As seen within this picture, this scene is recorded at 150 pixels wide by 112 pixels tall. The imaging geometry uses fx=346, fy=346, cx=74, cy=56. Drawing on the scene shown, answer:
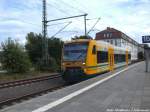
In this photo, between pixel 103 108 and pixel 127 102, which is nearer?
pixel 103 108

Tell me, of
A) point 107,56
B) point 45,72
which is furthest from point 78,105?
point 45,72

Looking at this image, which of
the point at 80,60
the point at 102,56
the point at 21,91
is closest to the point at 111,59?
the point at 102,56

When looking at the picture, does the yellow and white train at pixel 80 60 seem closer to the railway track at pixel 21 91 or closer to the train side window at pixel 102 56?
the train side window at pixel 102 56

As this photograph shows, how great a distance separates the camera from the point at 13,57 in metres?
34.2

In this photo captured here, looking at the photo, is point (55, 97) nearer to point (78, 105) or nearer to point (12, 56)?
point (78, 105)

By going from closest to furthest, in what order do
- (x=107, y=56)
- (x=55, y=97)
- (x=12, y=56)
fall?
(x=55, y=97), (x=107, y=56), (x=12, y=56)

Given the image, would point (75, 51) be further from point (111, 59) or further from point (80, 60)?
point (111, 59)

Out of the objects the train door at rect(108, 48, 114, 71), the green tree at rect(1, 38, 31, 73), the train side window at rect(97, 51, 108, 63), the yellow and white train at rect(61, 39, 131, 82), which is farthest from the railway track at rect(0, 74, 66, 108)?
the green tree at rect(1, 38, 31, 73)

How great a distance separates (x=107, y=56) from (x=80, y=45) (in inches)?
239

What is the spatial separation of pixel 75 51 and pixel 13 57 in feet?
40.4

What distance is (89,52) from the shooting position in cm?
2308

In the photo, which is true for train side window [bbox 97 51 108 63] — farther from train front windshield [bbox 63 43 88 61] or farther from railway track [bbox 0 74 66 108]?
railway track [bbox 0 74 66 108]

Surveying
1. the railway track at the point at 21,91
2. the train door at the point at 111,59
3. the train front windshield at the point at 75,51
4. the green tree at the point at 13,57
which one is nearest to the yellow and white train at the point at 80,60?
the train front windshield at the point at 75,51

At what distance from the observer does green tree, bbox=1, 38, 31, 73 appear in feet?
112
